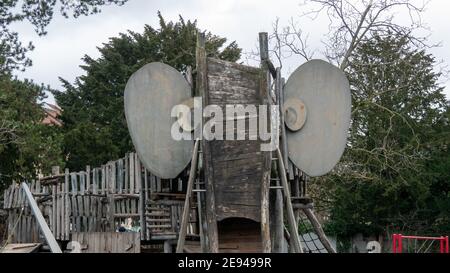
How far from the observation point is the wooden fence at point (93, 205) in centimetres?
1233

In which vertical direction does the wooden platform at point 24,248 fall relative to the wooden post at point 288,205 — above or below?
below

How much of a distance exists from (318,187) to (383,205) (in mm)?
2904

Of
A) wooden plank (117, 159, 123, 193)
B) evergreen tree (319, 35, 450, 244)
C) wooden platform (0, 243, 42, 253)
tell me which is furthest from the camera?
evergreen tree (319, 35, 450, 244)

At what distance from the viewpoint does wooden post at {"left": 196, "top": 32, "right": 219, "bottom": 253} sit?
25.0ft

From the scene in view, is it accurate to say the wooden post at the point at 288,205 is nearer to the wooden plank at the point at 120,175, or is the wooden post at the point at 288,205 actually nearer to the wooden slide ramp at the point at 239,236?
the wooden slide ramp at the point at 239,236

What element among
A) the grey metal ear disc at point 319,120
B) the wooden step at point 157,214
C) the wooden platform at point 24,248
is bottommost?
the wooden platform at point 24,248

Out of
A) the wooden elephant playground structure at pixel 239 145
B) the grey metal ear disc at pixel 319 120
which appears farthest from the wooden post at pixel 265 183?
the grey metal ear disc at pixel 319 120

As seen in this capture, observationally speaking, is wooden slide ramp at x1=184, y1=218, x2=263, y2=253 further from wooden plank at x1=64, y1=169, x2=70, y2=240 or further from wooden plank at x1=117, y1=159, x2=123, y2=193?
wooden plank at x1=64, y1=169, x2=70, y2=240

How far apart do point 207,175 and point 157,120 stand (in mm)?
984

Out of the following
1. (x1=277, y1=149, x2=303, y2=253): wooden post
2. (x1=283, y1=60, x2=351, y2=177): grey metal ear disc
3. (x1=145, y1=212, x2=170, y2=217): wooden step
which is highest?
(x1=283, y1=60, x2=351, y2=177): grey metal ear disc

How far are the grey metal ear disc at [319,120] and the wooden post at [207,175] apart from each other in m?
1.11

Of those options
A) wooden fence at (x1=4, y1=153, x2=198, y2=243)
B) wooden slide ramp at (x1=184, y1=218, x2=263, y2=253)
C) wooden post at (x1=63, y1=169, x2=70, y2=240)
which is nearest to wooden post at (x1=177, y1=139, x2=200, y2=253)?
wooden slide ramp at (x1=184, y1=218, x2=263, y2=253)

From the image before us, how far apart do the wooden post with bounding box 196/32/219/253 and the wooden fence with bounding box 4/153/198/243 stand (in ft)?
13.6

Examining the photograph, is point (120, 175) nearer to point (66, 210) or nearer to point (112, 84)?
point (66, 210)
